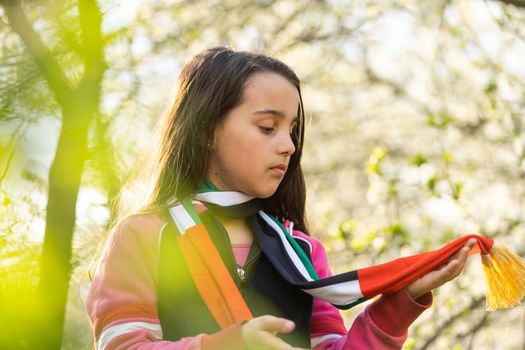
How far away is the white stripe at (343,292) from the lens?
192 cm

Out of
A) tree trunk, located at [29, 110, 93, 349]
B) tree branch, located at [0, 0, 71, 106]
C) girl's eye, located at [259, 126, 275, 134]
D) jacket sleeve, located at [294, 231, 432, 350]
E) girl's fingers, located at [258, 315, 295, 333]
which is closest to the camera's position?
girl's fingers, located at [258, 315, 295, 333]

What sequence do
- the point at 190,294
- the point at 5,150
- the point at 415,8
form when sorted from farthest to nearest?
1. the point at 415,8
2. the point at 190,294
3. the point at 5,150

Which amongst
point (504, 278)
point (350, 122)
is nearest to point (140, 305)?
point (504, 278)

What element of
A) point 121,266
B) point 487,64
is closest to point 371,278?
point 121,266

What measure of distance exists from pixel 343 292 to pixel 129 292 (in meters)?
0.45

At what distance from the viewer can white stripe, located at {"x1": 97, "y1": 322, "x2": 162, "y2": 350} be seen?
1791 mm

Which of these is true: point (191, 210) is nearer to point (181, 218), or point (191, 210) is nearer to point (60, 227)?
point (181, 218)

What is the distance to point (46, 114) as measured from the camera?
142 cm

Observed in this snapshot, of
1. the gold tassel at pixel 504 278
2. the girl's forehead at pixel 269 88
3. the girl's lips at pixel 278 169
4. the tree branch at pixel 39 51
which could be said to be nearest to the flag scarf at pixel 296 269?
the gold tassel at pixel 504 278

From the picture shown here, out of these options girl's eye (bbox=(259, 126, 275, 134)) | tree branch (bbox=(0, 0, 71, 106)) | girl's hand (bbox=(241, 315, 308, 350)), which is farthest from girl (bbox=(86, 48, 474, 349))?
tree branch (bbox=(0, 0, 71, 106))

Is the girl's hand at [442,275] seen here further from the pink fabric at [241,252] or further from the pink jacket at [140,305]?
the pink fabric at [241,252]

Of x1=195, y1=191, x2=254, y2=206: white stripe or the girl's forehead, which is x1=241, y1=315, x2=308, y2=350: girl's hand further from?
the girl's forehead

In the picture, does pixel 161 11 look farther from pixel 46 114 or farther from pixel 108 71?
pixel 46 114

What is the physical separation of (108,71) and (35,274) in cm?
72
